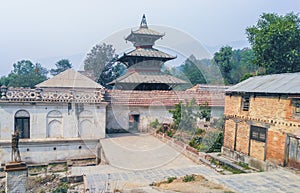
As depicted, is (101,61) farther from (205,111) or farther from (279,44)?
(279,44)

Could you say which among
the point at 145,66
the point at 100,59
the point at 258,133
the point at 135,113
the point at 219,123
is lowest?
the point at 219,123

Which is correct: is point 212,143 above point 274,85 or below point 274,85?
below

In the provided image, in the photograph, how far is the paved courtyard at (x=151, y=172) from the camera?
23.6 ft

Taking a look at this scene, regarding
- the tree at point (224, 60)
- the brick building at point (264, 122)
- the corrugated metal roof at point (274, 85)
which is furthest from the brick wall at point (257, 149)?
the tree at point (224, 60)

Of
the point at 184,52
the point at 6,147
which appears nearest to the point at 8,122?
the point at 6,147

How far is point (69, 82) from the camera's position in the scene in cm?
1848

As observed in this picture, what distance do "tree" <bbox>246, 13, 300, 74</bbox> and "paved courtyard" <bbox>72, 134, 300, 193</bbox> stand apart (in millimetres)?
12039

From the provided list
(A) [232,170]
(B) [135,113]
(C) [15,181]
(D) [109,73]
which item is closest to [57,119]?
(B) [135,113]

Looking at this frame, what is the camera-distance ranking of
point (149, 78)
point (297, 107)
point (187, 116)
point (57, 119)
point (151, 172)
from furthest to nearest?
1. point (149, 78)
2. point (187, 116)
3. point (57, 119)
4. point (151, 172)
5. point (297, 107)

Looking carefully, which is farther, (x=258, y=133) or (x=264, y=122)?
(x=258, y=133)

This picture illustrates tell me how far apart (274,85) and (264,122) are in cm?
145

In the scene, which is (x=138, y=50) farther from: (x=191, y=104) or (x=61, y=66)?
(x=61, y=66)

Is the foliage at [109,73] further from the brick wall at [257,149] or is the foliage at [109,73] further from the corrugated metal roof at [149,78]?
the brick wall at [257,149]

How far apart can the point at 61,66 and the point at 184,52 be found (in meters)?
60.7
